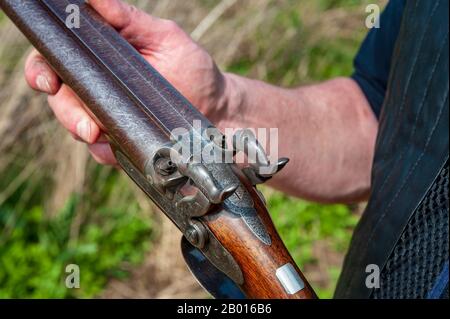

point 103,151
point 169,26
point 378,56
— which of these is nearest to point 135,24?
point 169,26

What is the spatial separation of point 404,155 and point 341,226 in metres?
3.17

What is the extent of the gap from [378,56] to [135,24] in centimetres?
92

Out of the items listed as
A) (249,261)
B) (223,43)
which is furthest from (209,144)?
(223,43)

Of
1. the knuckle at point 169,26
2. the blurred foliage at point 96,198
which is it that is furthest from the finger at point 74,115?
the blurred foliage at point 96,198

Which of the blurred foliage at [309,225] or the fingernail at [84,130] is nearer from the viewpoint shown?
the fingernail at [84,130]

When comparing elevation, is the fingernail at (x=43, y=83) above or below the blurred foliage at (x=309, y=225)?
above

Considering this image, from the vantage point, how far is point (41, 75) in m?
2.35

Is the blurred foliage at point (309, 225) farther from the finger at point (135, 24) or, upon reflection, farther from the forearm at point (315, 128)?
the finger at point (135, 24)

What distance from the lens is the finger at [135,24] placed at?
221 cm

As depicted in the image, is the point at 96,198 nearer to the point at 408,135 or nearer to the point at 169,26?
the point at 169,26

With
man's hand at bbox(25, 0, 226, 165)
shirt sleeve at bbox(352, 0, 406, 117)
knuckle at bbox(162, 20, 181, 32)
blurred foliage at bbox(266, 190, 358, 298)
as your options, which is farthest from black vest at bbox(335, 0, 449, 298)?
blurred foliage at bbox(266, 190, 358, 298)

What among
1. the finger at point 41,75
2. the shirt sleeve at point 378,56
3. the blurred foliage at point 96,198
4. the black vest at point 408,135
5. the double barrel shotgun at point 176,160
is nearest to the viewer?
the double barrel shotgun at point 176,160

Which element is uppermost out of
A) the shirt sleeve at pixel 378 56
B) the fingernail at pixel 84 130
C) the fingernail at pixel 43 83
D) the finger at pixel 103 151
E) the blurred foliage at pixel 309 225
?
the shirt sleeve at pixel 378 56

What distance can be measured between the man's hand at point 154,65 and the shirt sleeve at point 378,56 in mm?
582
